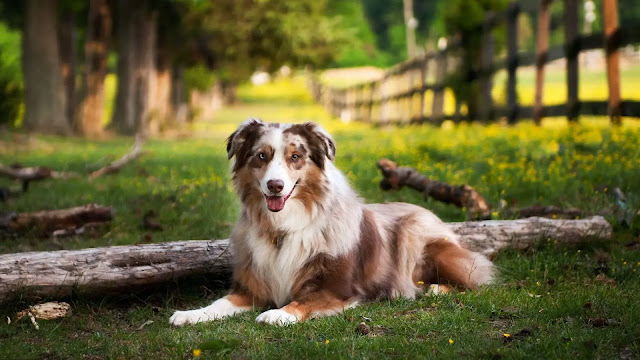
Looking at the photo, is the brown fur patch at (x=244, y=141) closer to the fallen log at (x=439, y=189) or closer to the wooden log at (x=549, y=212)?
the fallen log at (x=439, y=189)

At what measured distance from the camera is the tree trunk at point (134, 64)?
2570cm

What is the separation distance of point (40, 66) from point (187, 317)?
61.1 ft

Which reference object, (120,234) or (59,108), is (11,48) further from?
(120,234)

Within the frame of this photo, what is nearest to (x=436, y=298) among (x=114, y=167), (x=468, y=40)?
(x=114, y=167)

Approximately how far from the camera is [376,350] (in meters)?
4.42

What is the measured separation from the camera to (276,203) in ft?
17.4

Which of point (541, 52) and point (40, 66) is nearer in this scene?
point (541, 52)

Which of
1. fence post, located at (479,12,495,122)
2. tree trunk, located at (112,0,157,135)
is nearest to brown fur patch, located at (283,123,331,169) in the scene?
fence post, located at (479,12,495,122)

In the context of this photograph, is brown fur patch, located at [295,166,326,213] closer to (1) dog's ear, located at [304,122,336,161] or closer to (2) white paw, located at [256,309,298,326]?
(1) dog's ear, located at [304,122,336,161]

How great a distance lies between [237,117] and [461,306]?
45.6 metres

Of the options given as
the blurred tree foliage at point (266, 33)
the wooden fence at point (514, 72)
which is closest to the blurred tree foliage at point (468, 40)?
the wooden fence at point (514, 72)

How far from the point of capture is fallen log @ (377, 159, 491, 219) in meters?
7.98

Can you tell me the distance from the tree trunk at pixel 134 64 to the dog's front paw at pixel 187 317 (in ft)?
70.7

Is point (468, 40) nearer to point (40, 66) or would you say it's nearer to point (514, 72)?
point (514, 72)
